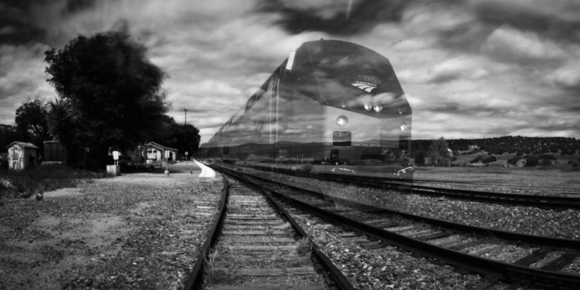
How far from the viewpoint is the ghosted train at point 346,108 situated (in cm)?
819

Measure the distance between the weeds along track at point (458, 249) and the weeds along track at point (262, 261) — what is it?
0.45 meters

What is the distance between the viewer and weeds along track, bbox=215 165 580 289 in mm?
3984

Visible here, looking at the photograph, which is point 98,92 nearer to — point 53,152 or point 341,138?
point 53,152

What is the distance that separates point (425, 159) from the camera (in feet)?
161

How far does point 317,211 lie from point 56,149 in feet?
119

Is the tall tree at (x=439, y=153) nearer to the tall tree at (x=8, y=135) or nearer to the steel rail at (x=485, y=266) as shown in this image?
the steel rail at (x=485, y=266)

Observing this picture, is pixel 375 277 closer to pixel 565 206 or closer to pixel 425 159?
pixel 565 206

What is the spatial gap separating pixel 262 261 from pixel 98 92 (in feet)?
87.5

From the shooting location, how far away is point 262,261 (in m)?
4.69

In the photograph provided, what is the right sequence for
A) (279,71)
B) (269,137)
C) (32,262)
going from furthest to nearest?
(269,137)
(279,71)
(32,262)

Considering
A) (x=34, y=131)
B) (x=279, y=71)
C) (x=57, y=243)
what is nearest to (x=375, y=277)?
(x=57, y=243)

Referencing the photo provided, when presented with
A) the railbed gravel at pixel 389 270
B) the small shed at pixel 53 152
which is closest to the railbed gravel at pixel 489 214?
the railbed gravel at pixel 389 270

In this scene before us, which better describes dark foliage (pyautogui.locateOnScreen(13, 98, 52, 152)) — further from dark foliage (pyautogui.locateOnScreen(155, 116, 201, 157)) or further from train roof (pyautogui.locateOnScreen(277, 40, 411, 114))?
train roof (pyautogui.locateOnScreen(277, 40, 411, 114))

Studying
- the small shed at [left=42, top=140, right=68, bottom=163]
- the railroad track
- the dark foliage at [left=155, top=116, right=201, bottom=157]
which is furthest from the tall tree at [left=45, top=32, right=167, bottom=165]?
the dark foliage at [left=155, top=116, right=201, bottom=157]
